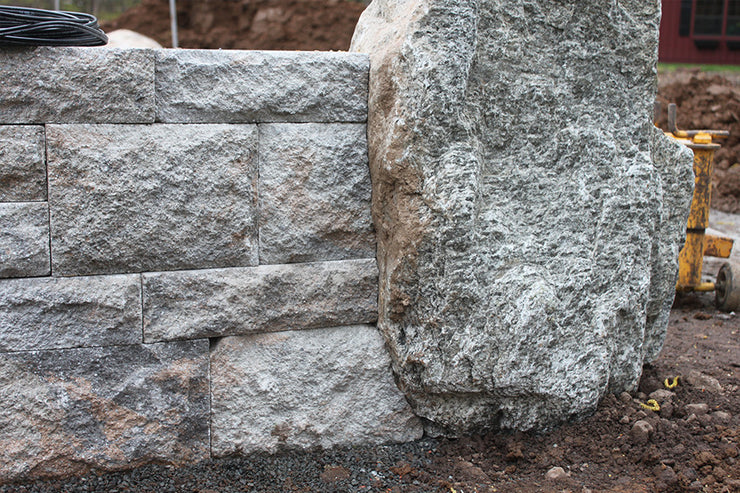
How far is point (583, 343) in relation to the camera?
2.58 m

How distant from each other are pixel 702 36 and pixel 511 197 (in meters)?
16.0

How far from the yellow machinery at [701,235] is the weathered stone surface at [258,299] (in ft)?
9.63

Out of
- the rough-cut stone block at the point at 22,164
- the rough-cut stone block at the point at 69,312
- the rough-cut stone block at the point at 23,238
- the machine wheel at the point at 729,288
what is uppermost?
the rough-cut stone block at the point at 22,164

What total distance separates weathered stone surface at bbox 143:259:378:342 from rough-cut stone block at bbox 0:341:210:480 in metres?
0.10

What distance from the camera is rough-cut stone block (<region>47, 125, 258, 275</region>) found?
7.65 feet

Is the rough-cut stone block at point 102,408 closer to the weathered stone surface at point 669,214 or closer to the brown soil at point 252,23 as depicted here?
the weathered stone surface at point 669,214

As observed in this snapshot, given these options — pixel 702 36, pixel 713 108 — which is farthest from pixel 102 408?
pixel 702 36

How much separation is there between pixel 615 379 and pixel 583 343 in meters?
0.35

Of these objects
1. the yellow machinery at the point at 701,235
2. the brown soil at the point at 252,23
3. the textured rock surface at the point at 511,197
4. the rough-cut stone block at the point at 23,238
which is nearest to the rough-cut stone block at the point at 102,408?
the rough-cut stone block at the point at 23,238

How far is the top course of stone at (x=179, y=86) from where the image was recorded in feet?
7.47

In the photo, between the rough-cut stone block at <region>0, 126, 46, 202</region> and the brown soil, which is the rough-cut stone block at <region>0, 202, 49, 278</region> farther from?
the brown soil

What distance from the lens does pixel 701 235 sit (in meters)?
4.77

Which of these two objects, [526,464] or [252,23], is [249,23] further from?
[526,464]

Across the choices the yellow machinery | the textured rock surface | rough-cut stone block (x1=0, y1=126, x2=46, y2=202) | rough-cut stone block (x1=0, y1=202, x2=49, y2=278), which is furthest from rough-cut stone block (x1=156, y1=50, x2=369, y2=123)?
the yellow machinery
